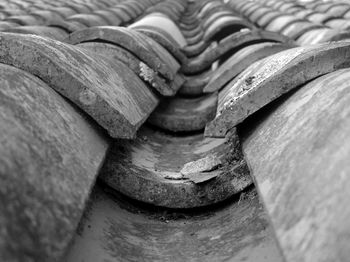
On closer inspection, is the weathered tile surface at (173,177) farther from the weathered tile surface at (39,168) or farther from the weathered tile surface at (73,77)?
the weathered tile surface at (39,168)

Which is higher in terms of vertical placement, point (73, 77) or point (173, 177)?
point (73, 77)

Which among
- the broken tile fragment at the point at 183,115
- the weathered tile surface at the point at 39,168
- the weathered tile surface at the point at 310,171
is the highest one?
the weathered tile surface at the point at 310,171

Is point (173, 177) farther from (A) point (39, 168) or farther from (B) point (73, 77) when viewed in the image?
(A) point (39, 168)

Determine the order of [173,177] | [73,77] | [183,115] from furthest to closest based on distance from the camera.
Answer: [183,115] < [173,177] < [73,77]

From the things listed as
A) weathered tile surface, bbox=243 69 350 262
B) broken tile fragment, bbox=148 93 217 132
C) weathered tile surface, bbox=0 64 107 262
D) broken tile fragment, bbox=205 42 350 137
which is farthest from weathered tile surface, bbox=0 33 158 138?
broken tile fragment, bbox=148 93 217 132

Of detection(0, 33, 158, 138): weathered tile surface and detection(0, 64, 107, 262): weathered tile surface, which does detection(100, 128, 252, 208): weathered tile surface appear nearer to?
detection(0, 33, 158, 138): weathered tile surface

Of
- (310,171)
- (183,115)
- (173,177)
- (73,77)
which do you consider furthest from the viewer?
(183,115)

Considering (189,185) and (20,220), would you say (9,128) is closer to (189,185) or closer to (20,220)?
(20,220)

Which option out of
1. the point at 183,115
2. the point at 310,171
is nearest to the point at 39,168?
the point at 310,171

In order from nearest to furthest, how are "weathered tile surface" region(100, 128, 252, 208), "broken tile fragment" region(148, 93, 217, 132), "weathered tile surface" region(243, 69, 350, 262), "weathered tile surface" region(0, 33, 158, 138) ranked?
"weathered tile surface" region(243, 69, 350, 262), "weathered tile surface" region(0, 33, 158, 138), "weathered tile surface" region(100, 128, 252, 208), "broken tile fragment" region(148, 93, 217, 132)

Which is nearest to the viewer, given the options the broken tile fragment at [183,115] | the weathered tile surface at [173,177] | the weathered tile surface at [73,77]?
the weathered tile surface at [73,77]

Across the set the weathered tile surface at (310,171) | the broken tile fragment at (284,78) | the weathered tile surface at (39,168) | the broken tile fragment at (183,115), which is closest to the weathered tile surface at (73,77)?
the weathered tile surface at (39,168)

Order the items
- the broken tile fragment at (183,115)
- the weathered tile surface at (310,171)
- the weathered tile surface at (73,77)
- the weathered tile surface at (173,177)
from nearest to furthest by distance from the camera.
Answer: the weathered tile surface at (310,171)
the weathered tile surface at (73,77)
the weathered tile surface at (173,177)
the broken tile fragment at (183,115)

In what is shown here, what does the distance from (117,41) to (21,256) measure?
1.96 metres
